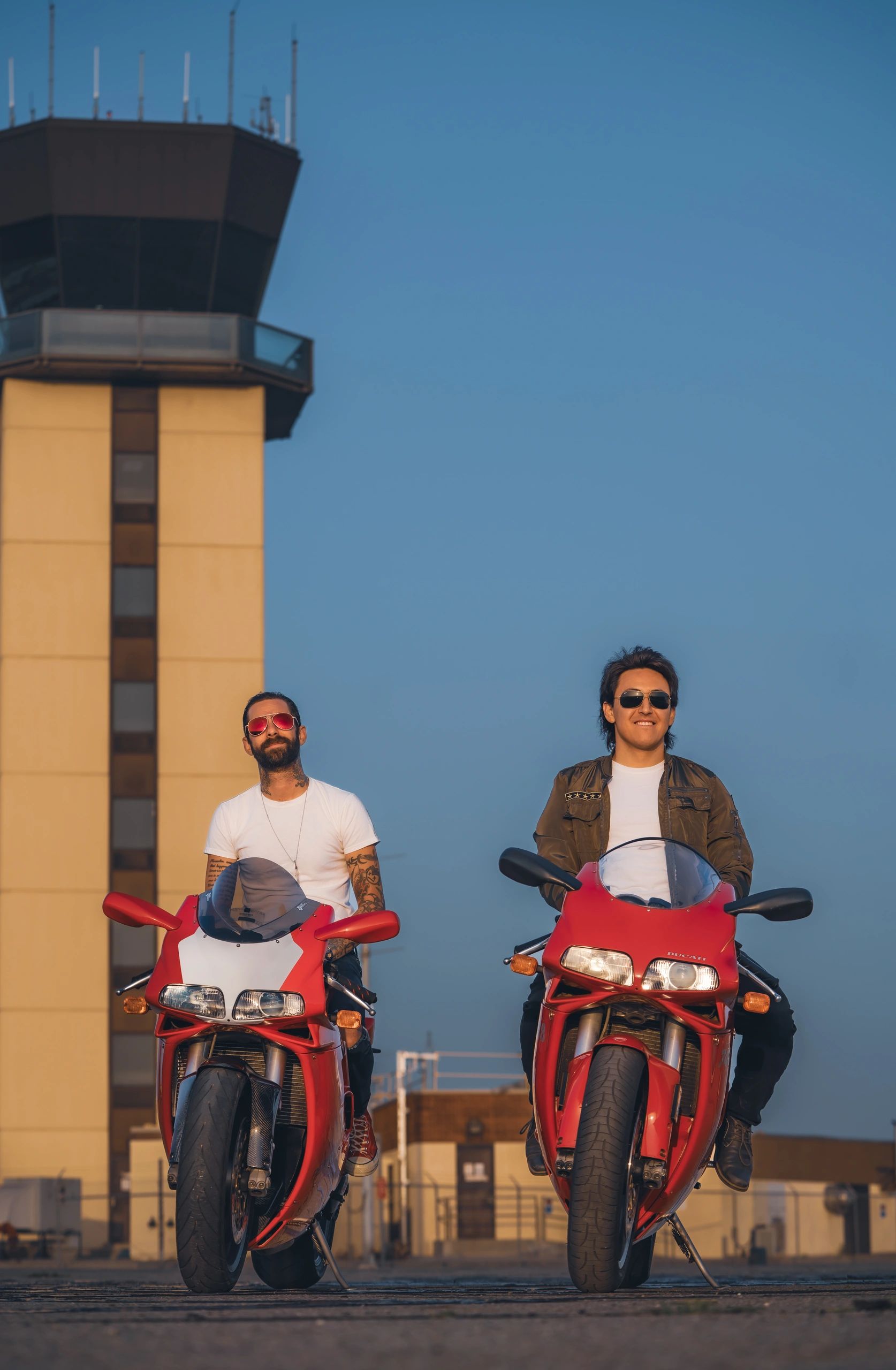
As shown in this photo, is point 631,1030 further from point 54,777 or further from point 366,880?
point 54,777

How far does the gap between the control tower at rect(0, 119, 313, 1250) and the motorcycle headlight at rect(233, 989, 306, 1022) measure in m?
42.0

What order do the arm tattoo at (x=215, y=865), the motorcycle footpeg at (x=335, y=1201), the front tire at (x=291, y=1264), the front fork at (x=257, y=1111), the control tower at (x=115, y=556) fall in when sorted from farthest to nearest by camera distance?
the control tower at (x=115, y=556) < the arm tattoo at (x=215, y=865) < the front tire at (x=291, y=1264) < the motorcycle footpeg at (x=335, y=1201) < the front fork at (x=257, y=1111)

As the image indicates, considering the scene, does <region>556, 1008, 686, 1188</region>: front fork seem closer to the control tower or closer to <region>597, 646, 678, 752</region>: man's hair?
<region>597, 646, 678, 752</region>: man's hair

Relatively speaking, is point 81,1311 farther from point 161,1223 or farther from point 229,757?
point 229,757

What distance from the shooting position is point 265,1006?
666cm

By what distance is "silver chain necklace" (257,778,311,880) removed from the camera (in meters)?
7.99

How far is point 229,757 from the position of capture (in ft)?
167

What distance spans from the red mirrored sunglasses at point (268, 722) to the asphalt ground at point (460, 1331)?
2.46 meters

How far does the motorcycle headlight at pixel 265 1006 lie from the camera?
6648mm

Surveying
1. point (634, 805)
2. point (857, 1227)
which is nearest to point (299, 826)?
point (634, 805)

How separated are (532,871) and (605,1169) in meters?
1.11

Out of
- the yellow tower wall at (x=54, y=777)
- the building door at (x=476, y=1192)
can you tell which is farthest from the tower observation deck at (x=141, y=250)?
the building door at (x=476, y=1192)

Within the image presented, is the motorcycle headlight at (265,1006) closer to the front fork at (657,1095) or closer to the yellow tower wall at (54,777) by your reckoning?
the front fork at (657,1095)

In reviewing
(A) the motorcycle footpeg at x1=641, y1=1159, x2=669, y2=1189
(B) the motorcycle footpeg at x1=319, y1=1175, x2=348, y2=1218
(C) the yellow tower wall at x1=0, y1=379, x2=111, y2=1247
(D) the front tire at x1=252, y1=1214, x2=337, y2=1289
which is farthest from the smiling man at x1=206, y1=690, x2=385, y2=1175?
(C) the yellow tower wall at x1=0, y1=379, x2=111, y2=1247
